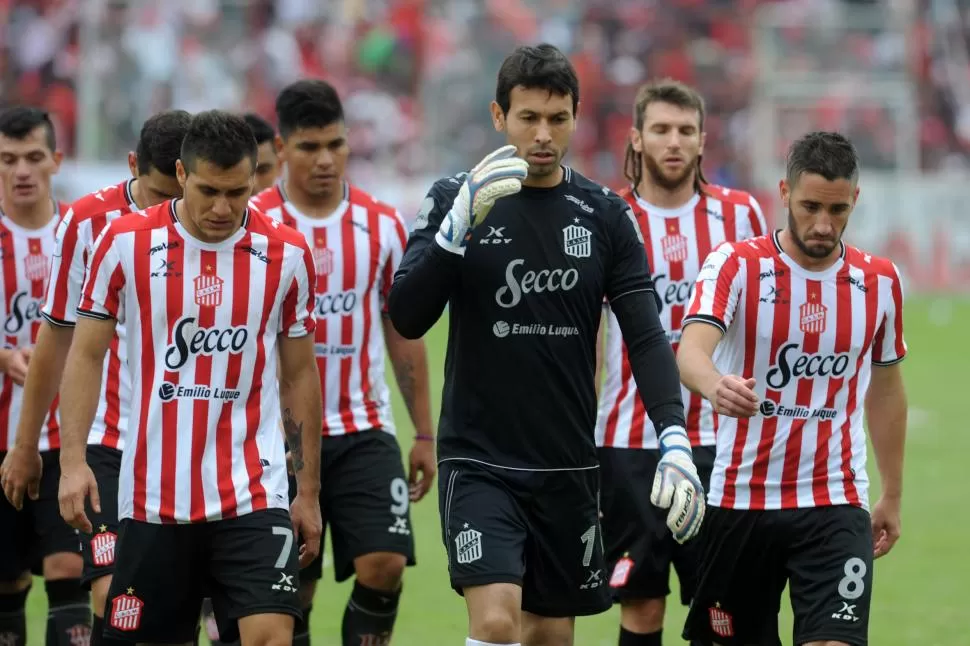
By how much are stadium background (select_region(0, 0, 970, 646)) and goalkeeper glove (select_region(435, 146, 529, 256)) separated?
15.1 m

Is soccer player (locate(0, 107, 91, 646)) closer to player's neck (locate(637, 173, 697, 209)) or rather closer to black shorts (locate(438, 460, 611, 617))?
black shorts (locate(438, 460, 611, 617))

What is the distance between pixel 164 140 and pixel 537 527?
214 cm

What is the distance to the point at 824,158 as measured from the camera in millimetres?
5836

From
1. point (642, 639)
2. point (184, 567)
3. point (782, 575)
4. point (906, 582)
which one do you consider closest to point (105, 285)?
point (184, 567)

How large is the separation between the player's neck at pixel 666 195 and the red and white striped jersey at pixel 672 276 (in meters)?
0.02

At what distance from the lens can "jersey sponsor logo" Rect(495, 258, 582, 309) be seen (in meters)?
5.42

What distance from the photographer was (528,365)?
17.9 ft

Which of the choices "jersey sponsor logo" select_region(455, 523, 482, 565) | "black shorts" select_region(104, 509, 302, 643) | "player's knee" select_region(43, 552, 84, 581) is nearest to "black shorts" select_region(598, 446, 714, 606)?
"jersey sponsor logo" select_region(455, 523, 482, 565)

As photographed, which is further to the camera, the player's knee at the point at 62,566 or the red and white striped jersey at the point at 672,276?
the red and white striped jersey at the point at 672,276

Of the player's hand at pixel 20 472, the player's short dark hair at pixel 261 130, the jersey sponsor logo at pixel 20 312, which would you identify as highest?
the player's short dark hair at pixel 261 130

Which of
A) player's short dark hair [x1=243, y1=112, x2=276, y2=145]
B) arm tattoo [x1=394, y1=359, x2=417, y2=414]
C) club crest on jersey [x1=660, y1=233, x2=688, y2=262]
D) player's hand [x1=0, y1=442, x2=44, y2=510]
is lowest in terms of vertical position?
player's hand [x1=0, y1=442, x2=44, y2=510]

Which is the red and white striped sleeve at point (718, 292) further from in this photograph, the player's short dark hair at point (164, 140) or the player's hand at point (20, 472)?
the player's hand at point (20, 472)

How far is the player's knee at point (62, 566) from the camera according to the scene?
275 inches

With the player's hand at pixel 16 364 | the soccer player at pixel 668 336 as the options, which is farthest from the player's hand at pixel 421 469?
the player's hand at pixel 16 364
